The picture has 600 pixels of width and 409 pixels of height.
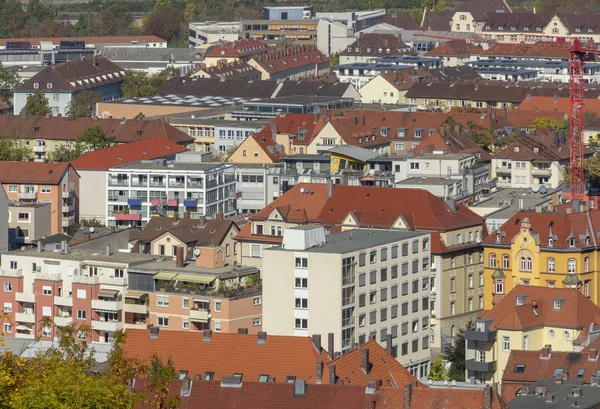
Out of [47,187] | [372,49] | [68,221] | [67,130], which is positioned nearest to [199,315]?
[68,221]

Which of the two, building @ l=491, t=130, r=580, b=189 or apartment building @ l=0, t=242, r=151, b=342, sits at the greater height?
building @ l=491, t=130, r=580, b=189

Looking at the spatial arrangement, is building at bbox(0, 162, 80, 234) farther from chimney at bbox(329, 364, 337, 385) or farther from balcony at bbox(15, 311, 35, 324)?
chimney at bbox(329, 364, 337, 385)

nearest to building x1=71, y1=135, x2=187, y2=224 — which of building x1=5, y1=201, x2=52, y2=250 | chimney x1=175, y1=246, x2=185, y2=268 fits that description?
building x1=5, y1=201, x2=52, y2=250

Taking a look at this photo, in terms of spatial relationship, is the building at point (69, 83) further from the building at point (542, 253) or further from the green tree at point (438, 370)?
the green tree at point (438, 370)

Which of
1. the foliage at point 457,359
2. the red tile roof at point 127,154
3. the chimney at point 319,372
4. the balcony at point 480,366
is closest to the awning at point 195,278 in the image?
the foliage at point 457,359

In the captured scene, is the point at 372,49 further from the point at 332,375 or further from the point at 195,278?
the point at 332,375

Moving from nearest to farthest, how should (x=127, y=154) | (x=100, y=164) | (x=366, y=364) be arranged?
(x=366, y=364)
(x=100, y=164)
(x=127, y=154)
